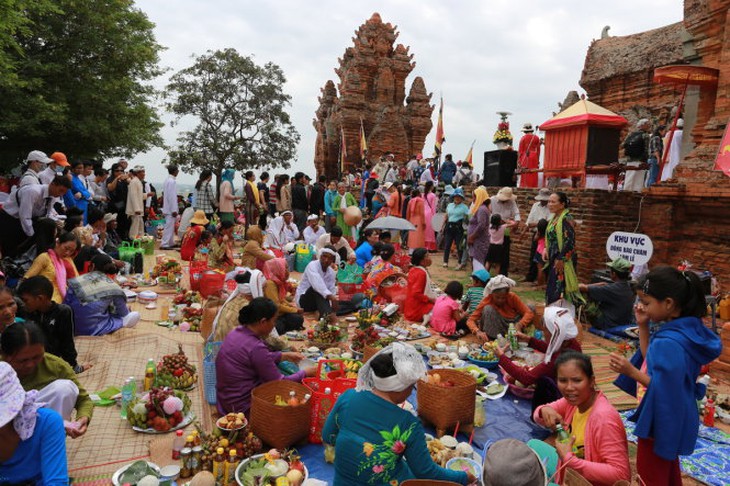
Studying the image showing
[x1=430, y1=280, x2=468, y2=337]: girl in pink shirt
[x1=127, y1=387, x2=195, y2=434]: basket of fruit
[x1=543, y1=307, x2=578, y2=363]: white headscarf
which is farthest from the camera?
[x1=430, y1=280, x2=468, y2=337]: girl in pink shirt

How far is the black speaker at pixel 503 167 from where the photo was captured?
41.1 feet

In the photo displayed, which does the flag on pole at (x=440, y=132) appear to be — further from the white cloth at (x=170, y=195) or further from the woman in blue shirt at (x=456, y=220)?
the white cloth at (x=170, y=195)

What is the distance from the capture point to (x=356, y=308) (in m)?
7.54

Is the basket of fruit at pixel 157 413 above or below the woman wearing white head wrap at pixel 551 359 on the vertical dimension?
below

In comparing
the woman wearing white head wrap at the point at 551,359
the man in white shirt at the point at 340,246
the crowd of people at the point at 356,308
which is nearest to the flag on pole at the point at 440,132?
the crowd of people at the point at 356,308

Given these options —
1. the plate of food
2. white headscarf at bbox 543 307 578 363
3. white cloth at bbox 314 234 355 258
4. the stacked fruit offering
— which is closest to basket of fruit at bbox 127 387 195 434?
the stacked fruit offering

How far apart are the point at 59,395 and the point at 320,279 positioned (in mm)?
3929

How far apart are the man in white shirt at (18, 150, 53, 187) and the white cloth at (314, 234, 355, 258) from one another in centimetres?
460

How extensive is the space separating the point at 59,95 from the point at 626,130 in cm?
1948

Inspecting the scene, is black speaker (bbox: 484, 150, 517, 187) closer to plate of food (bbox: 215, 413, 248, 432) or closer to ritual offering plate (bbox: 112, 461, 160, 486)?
plate of food (bbox: 215, 413, 248, 432)

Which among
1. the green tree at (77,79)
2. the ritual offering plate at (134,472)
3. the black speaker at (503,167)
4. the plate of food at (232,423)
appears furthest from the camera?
the green tree at (77,79)

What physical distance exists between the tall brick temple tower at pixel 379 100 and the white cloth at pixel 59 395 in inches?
830

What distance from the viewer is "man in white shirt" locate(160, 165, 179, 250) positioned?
36.9 ft

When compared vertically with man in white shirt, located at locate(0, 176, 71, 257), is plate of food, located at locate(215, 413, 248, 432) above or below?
below
